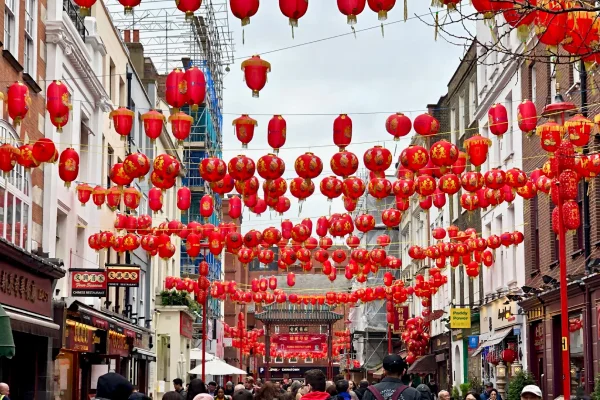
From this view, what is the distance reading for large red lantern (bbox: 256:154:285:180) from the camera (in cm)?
2284

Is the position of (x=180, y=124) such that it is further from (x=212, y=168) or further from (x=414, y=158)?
(x=414, y=158)

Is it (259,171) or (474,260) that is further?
(474,260)

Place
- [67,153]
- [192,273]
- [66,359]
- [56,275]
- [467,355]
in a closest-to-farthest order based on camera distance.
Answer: [67,153] → [56,275] → [66,359] → [467,355] → [192,273]

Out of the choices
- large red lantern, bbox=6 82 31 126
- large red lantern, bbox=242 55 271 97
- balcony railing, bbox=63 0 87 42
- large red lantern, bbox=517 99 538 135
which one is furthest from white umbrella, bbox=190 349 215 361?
large red lantern, bbox=242 55 271 97

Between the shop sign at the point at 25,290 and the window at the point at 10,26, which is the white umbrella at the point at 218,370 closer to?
the shop sign at the point at 25,290

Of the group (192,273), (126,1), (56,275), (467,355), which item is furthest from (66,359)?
(192,273)

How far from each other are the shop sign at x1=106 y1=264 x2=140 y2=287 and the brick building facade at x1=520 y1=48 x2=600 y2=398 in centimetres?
1112

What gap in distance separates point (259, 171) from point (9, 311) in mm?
5906

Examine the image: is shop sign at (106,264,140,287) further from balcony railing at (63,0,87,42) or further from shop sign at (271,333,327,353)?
shop sign at (271,333,327,353)

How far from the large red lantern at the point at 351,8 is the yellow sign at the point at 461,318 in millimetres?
27488

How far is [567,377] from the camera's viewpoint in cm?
2052

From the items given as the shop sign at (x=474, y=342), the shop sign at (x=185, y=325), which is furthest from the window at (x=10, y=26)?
the shop sign at (x=185, y=325)

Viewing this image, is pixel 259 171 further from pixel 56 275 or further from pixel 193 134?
pixel 193 134

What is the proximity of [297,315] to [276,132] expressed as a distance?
72318 millimetres
